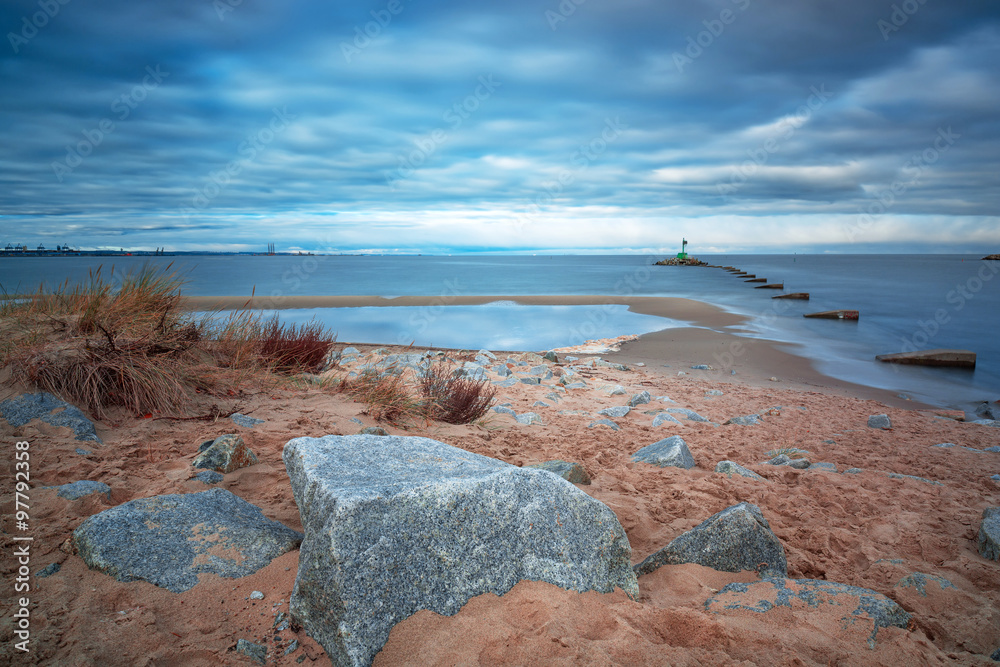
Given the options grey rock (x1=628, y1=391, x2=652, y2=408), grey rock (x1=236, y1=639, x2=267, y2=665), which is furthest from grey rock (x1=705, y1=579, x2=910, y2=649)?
grey rock (x1=628, y1=391, x2=652, y2=408)

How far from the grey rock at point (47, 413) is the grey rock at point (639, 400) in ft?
21.2

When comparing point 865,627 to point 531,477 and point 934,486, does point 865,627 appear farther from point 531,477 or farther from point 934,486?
point 934,486

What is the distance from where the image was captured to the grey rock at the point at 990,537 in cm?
311

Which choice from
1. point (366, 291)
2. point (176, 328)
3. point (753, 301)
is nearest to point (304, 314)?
point (366, 291)

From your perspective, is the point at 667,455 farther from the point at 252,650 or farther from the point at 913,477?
the point at 252,650

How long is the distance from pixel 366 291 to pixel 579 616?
34008 millimetres

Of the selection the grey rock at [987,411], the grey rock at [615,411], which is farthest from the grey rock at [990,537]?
the grey rock at [987,411]

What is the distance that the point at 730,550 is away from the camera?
9.45ft

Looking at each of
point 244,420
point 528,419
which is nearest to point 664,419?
point 528,419

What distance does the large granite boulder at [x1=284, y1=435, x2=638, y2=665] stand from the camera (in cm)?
203

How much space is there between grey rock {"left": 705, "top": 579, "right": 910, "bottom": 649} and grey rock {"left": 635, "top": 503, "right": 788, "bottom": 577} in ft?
0.74

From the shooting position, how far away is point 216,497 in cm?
296

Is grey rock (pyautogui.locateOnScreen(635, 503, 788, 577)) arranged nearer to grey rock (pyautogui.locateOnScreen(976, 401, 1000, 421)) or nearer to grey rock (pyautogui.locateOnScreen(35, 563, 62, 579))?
grey rock (pyautogui.locateOnScreen(35, 563, 62, 579))

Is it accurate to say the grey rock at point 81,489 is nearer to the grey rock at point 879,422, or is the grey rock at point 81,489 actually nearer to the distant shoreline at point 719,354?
the distant shoreline at point 719,354
